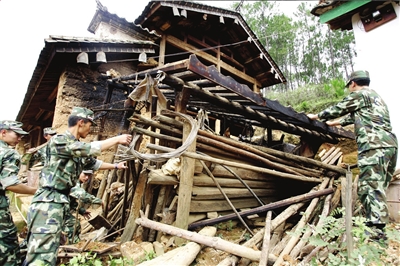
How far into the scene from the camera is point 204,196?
4.13 meters

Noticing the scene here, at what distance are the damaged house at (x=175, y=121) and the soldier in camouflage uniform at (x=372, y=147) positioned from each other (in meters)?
1.13

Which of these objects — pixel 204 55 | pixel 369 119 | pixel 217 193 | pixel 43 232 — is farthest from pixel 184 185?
pixel 204 55

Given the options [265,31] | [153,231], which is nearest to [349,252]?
[153,231]

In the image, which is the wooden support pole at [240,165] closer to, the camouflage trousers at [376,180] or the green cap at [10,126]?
the camouflage trousers at [376,180]

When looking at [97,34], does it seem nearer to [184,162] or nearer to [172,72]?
[172,72]

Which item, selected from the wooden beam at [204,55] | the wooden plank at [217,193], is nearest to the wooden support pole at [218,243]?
the wooden plank at [217,193]

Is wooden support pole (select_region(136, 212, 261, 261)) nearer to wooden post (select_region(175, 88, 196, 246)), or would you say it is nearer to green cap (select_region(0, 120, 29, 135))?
wooden post (select_region(175, 88, 196, 246))

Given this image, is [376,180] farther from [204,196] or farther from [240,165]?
[204,196]

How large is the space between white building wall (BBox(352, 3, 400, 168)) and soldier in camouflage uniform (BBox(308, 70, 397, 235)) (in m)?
1.82

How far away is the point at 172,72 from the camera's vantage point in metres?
3.56

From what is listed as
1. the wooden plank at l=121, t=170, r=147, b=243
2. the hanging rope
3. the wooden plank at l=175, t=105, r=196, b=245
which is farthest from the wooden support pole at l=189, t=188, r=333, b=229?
the hanging rope

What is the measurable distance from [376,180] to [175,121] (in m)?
3.12

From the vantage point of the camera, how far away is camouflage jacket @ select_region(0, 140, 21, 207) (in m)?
3.11

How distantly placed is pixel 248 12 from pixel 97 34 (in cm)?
2555
